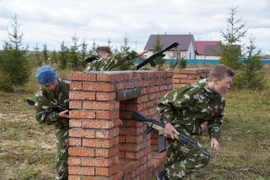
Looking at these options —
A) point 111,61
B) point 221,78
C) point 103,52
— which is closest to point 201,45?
point 103,52

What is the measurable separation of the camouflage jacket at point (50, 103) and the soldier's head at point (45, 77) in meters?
0.16

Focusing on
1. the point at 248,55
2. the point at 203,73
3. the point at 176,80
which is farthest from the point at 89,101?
the point at 248,55

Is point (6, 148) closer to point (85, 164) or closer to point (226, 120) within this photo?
point (85, 164)

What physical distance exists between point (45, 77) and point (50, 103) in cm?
40

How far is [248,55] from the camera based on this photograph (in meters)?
14.3

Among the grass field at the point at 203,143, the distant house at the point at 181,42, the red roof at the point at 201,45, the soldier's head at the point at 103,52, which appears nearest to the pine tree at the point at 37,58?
the grass field at the point at 203,143

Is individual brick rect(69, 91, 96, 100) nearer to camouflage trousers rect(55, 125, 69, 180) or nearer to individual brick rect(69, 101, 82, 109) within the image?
individual brick rect(69, 101, 82, 109)

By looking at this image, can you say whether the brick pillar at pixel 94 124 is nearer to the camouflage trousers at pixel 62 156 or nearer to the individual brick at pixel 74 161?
the individual brick at pixel 74 161

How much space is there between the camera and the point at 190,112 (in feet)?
11.1

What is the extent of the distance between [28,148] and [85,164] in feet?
8.88

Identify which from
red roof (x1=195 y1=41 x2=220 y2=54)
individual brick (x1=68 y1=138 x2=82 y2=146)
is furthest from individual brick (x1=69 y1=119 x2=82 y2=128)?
red roof (x1=195 y1=41 x2=220 y2=54)

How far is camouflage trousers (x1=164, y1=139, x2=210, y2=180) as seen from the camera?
3314 mm

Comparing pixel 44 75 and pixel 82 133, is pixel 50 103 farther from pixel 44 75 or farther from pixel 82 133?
pixel 82 133

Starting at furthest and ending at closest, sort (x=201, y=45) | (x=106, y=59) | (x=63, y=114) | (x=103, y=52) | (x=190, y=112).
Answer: (x=201, y=45) < (x=103, y=52) < (x=106, y=59) < (x=190, y=112) < (x=63, y=114)
